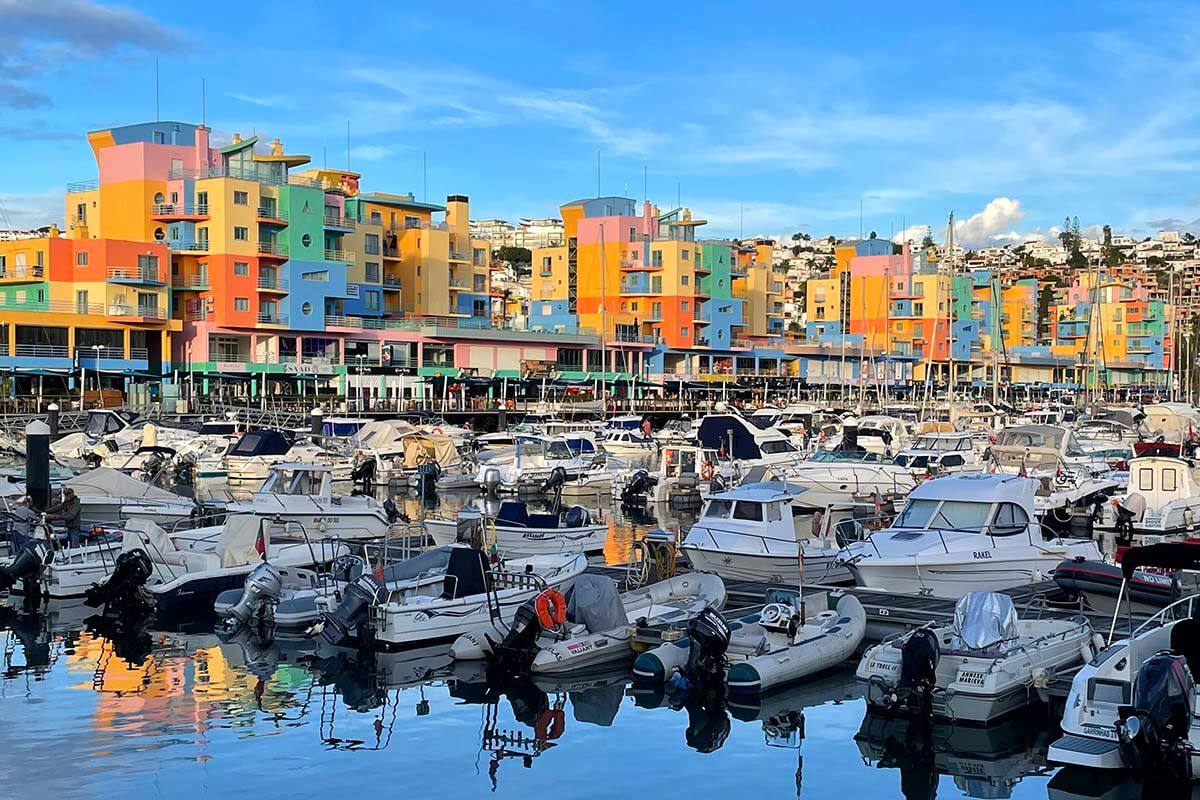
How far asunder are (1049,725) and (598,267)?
297 feet

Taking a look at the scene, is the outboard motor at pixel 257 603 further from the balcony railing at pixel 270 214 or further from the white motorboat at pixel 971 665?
the balcony railing at pixel 270 214

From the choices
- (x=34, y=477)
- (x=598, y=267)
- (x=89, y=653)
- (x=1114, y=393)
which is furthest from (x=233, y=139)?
(x=1114, y=393)

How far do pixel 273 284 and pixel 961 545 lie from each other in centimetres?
6212

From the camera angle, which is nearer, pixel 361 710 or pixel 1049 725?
pixel 1049 725

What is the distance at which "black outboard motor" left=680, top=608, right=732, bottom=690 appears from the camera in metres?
17.1

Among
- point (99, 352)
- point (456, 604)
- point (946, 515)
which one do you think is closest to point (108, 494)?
point (456, 604)

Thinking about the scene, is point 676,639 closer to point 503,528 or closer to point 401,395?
point 503,528

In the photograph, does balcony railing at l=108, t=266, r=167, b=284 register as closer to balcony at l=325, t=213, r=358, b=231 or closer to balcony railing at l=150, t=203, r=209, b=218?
balcony railing at l=150, t=203, r=209, b=218

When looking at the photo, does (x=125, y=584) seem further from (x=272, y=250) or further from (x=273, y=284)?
(x=272, y=250)

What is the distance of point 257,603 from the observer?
20922mm

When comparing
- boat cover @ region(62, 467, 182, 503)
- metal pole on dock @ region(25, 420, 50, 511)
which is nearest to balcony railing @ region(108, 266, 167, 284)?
boat cover @ region(62, 467, 182, 503)

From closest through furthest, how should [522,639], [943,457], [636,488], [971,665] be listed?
1. [971,665]
2. [522,639]
3. [943,457]
4. [636,488]

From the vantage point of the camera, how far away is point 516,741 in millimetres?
15477

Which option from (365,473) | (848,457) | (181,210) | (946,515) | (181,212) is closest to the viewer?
(946,515)
